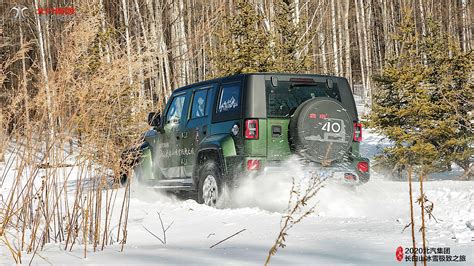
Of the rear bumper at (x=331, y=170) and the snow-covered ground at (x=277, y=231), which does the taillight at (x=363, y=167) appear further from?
the snow-covered ground at (x=277, y=231)

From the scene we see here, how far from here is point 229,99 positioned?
26.4 ft

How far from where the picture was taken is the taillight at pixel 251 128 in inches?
299

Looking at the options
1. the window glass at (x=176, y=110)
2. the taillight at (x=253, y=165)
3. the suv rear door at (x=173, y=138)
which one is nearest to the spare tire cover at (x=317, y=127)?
the taillight at (x=253, y=165)

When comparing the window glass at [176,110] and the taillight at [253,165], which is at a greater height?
the window glass at [176,110]

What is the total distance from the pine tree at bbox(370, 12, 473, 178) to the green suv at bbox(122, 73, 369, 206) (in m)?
7.44

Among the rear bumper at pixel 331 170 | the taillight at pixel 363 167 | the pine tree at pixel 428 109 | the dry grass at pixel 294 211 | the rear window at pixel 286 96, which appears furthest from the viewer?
the pine tree at pixel 428 109

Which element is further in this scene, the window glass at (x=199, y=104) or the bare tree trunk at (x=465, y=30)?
the bare tree trunk at (x=465, y=30)

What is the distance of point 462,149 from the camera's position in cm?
1584

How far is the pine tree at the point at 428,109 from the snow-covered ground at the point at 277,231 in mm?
6767

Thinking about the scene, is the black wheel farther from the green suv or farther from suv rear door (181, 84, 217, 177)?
suv rear door (181, 84, 217, 177)

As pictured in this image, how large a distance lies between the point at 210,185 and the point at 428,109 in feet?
29.4

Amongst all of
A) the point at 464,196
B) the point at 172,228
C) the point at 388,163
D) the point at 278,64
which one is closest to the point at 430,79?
the point at 388,163

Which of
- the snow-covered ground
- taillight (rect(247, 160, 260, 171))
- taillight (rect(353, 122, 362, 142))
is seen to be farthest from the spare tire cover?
taillight (rect(353, 122, 362, 142))

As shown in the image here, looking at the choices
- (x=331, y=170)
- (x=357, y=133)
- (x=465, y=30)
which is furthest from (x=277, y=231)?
(x=465, y=30)
